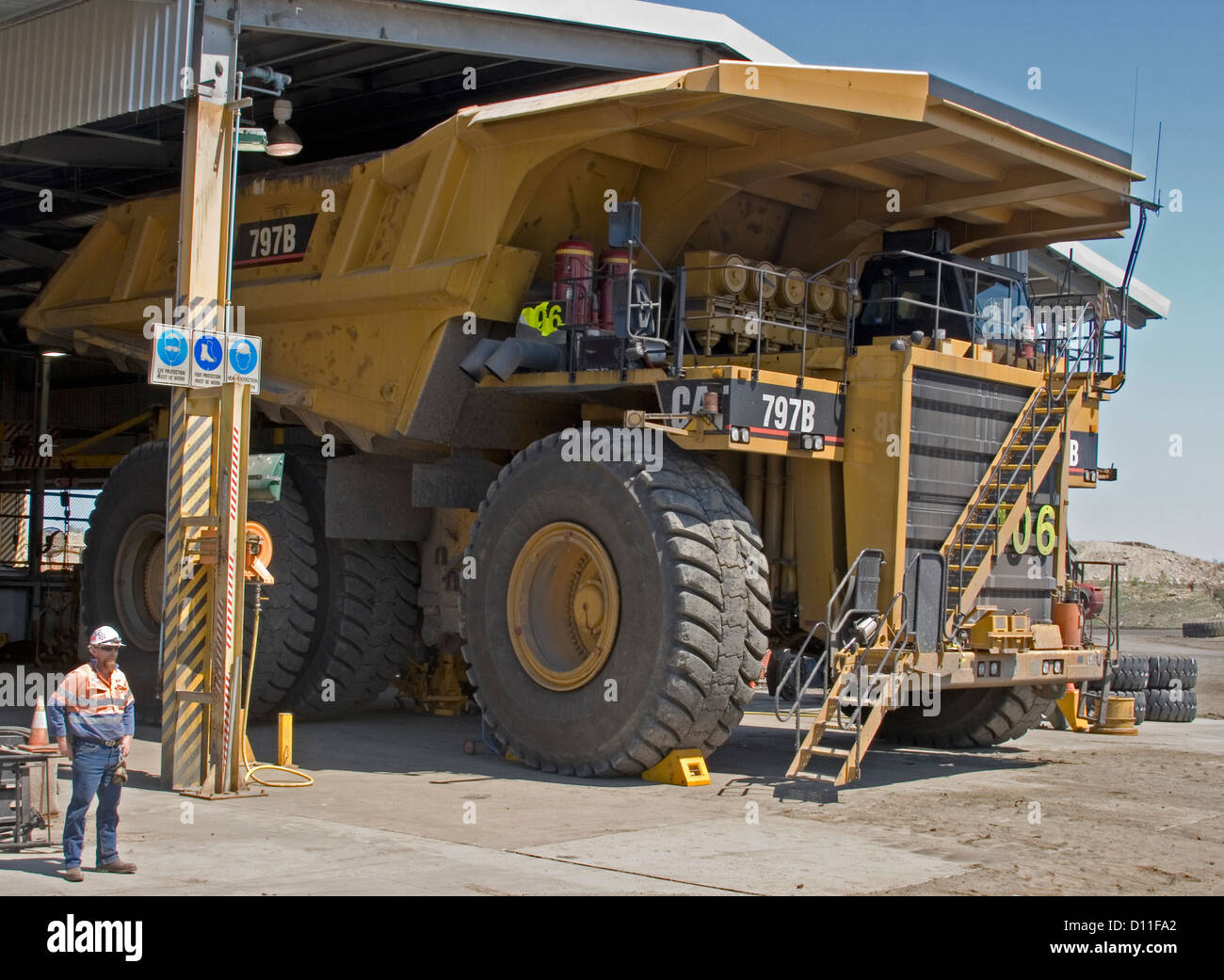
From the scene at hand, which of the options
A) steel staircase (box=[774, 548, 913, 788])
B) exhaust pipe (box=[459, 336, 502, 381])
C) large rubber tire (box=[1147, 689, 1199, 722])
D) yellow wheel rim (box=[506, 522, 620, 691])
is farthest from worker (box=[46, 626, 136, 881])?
large rubber tire (box=[1147, 689, 1199, 722])

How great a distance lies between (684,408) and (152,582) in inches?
258

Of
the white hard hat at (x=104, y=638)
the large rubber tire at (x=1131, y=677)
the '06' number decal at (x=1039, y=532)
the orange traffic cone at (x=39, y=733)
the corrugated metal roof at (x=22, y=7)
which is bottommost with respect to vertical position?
the large rubber tire at (x=1131, y=677)

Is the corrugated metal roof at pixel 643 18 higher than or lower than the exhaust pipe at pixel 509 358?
higher

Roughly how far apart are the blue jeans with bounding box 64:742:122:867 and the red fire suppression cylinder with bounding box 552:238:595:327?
5.29 m

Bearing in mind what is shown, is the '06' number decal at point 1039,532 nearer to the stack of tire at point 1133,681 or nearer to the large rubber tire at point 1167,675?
the stack of tire at point 1133,681

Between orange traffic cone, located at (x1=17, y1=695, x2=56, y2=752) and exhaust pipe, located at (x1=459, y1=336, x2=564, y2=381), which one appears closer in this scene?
orange traffic cone, located at (x1=17, y1=695, x2=56, y2=752)

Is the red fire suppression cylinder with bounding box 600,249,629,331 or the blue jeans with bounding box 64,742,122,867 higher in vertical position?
the red fire suppression cylinder with bounding box 600,249,629,331

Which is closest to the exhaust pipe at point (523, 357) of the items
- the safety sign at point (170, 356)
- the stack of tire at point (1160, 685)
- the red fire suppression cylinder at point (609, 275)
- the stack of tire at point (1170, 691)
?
the red fire suppression cylinder at point (609, 275)

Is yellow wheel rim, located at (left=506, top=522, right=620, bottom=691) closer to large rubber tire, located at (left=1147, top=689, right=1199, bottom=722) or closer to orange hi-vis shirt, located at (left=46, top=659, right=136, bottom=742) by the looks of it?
orange hi-vis shirt, located at (left=46, top=659, right=136, bottom=742)

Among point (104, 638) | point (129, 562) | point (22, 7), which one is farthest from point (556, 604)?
point (22, 7)

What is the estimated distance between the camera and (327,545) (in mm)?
14297

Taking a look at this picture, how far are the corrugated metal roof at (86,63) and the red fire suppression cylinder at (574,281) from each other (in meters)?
3.09

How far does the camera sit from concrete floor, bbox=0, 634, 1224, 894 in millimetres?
7582

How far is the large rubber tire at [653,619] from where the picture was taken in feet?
34.5
